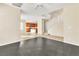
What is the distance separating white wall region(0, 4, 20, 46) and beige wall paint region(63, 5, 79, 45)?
309 cm

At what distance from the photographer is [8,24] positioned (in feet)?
17.6

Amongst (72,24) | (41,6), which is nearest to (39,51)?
(72,24)

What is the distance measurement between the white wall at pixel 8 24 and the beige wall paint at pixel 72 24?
3.09 metres

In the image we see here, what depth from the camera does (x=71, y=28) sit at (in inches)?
208

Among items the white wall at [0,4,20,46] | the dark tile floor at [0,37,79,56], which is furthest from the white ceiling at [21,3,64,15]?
the dark tile floor at [0,37,79,56]

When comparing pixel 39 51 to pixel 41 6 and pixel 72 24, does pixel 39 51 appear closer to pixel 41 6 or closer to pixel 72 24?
pixel 72 24

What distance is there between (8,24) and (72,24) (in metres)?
3.52

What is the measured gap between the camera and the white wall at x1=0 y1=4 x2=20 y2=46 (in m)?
4.89

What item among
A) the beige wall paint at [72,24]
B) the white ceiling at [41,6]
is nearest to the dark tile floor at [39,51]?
the beige wall paint at [72,24]

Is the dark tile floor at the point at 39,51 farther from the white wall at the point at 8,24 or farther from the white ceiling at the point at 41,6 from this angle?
→ the white ceiling at the point at 41,6

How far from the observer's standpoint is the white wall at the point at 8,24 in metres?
4.89

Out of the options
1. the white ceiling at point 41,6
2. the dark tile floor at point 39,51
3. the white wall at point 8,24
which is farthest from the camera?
the white ceiling at point 41,6

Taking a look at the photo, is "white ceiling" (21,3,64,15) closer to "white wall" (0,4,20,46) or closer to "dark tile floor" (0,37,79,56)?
"white wall" (0,4,20,46)

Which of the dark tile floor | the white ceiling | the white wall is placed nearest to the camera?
the dark tile floor
